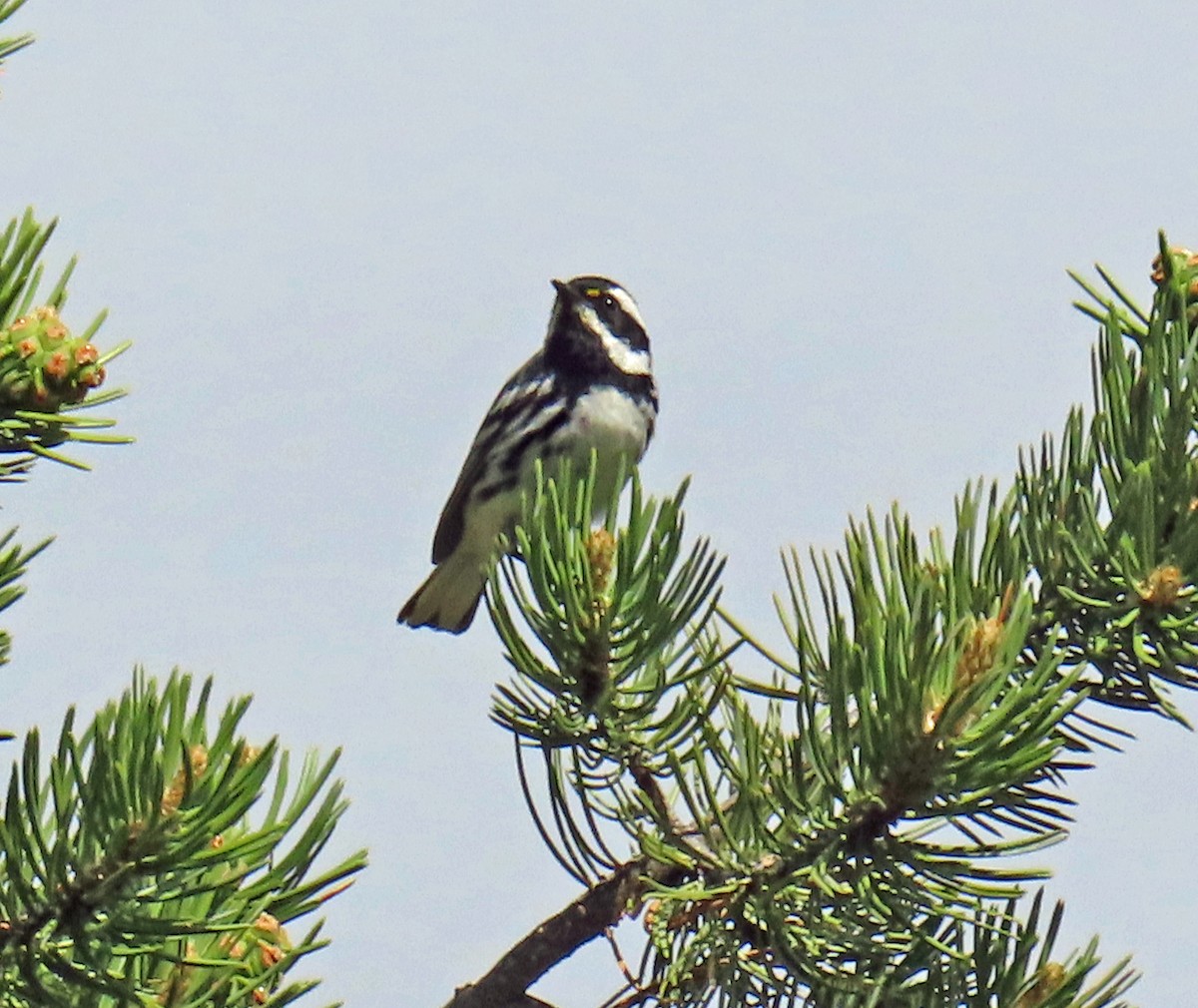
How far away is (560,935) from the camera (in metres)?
1.41

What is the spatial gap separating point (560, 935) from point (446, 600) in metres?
4.12

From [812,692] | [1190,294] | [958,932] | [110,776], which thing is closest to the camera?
[110,776]

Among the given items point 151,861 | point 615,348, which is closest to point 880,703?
point 151,861

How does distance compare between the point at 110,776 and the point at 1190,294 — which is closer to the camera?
the point at 110,776

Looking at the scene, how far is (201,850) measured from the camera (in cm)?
122

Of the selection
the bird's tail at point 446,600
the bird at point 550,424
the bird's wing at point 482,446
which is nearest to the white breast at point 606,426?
the bird at point 550,424

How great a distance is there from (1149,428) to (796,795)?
18.3 inches

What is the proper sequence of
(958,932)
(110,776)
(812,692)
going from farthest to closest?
(958,932), (812,692), (110,776)

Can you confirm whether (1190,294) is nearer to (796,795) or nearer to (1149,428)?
(1149,428)

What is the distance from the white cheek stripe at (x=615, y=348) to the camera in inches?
206

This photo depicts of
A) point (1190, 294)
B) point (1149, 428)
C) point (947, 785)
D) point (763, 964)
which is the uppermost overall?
point (1190, 294)

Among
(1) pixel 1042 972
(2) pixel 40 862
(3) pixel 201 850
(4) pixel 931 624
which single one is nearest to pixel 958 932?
(1) pixel 1042 972

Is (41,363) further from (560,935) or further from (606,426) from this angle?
(606,426)

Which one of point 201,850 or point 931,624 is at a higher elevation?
point 931,624
